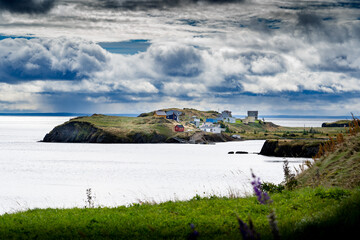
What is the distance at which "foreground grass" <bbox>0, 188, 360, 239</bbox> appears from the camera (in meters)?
10.3

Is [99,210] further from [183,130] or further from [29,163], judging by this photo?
[183,130]

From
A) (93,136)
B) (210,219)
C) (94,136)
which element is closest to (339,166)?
(210,219)

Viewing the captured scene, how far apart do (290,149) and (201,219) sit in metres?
A: 84.8

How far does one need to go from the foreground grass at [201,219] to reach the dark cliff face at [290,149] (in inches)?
2697

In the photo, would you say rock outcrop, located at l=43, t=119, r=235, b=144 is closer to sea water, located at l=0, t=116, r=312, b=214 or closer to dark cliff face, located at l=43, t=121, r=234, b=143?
dark cliff face, located at l=43, t=121, r=234, b=143

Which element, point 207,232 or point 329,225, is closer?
point 329,225

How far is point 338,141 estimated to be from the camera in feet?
76.0

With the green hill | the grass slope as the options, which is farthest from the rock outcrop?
the grass slope

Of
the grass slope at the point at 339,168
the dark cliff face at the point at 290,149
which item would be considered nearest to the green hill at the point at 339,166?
the grass slope at the point at 339,168

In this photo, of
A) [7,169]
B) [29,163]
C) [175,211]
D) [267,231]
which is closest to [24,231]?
[175,211]

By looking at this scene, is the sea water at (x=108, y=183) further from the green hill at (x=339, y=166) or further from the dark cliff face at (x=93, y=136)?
the dark cliff face at (x=93, y=136)

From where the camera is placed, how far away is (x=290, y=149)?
94188 mm

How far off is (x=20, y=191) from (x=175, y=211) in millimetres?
38947

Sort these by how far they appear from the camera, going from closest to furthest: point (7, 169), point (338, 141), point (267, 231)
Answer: point (267, 231), point (338, 141), point (7, 169)
